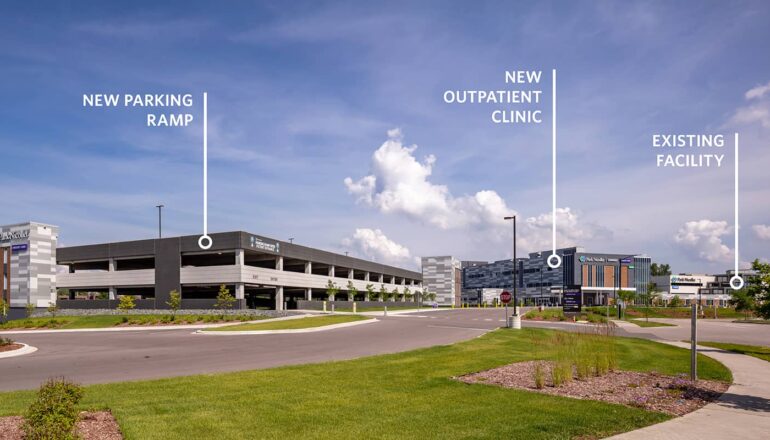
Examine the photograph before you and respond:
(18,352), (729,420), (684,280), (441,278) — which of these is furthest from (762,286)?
(684,280)

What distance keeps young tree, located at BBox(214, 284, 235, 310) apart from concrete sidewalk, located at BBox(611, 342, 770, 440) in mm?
43903

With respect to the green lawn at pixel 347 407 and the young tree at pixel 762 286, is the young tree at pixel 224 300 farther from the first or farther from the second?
the young tree at pixel 762 286

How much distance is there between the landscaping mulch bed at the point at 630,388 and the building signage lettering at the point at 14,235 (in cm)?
6714

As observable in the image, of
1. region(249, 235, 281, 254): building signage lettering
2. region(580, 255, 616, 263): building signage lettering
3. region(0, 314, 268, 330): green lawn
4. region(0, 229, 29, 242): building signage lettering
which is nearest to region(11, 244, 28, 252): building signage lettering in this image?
region(0, 229, 29, 242): building signage lettering

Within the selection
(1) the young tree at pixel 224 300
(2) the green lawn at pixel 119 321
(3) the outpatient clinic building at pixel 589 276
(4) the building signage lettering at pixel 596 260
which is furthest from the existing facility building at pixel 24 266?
(4) the building signage lettering at pixel 596 260

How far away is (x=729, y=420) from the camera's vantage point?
868 cm

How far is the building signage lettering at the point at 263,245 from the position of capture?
2309 inches

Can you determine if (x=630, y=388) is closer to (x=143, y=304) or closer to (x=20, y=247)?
(x=143, y=304)

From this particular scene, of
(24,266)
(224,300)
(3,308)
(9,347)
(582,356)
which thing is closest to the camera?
(582,356)

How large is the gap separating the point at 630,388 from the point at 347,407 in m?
6.22

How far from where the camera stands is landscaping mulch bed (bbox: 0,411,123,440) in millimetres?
7699

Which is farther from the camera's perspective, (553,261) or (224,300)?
(224,300)

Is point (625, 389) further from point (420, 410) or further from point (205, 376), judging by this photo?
point (205, 376)

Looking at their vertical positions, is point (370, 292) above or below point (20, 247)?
below
